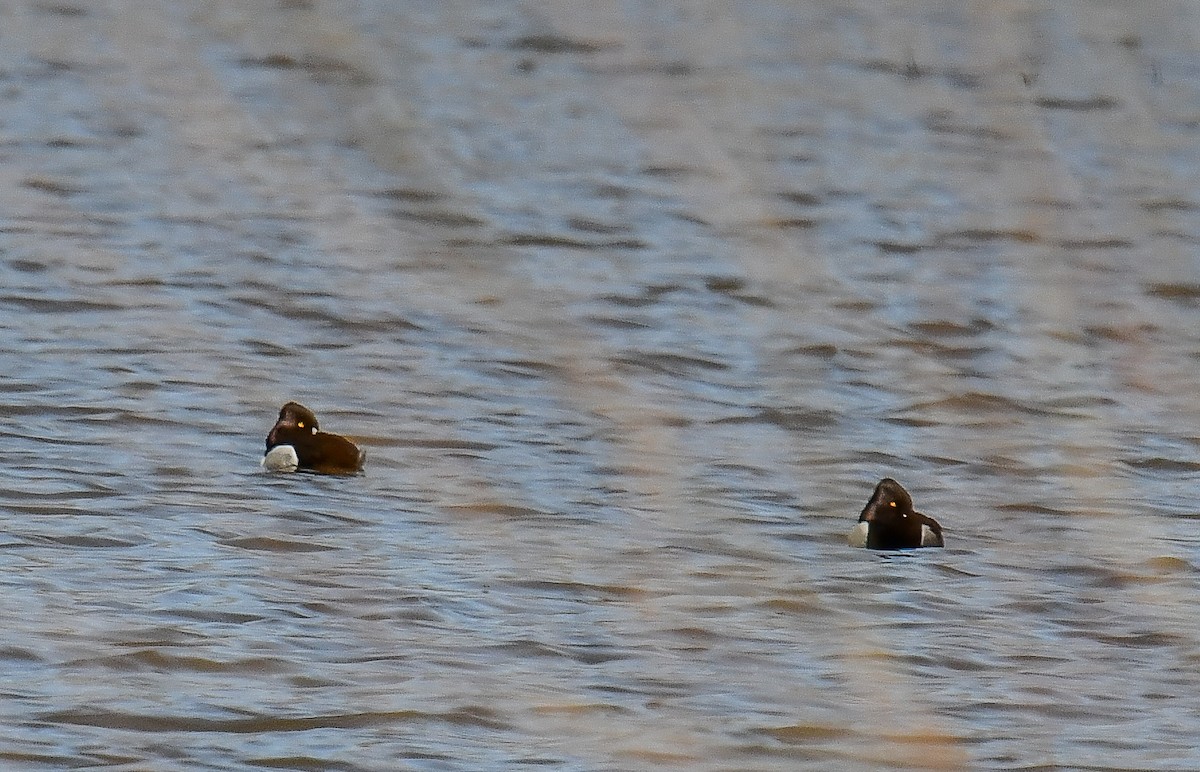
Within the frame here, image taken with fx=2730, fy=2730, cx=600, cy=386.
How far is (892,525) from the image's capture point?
28.0 ft

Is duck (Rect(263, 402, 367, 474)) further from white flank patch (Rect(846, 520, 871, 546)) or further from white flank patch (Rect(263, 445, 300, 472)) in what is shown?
white flank patch (Rect(846, 520, 871, 546))

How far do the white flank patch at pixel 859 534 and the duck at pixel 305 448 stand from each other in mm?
1782

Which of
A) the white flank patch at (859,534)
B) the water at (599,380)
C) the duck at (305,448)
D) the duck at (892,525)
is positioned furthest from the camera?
the duck at (305,448)

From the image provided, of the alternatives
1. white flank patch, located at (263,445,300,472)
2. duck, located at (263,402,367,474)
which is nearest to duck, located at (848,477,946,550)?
duck, located at (263,402,367,474)

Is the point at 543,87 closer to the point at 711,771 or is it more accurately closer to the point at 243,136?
the point at 243,136

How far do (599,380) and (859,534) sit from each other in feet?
8.19

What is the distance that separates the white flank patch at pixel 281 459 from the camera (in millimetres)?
9219

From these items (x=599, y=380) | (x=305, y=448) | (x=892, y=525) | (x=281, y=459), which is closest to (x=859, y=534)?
(x=892, y=525)

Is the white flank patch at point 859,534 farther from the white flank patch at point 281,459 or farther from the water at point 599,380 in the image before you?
the white flank patch at point 281,459

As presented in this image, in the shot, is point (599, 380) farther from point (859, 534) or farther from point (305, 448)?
point (859, 534)

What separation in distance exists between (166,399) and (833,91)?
5.77 meters

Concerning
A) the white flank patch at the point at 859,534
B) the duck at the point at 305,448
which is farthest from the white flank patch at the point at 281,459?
the white flank patch at the point at 859,534

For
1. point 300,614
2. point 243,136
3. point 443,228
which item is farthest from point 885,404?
point 243,136

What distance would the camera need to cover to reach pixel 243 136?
46.7 feet
